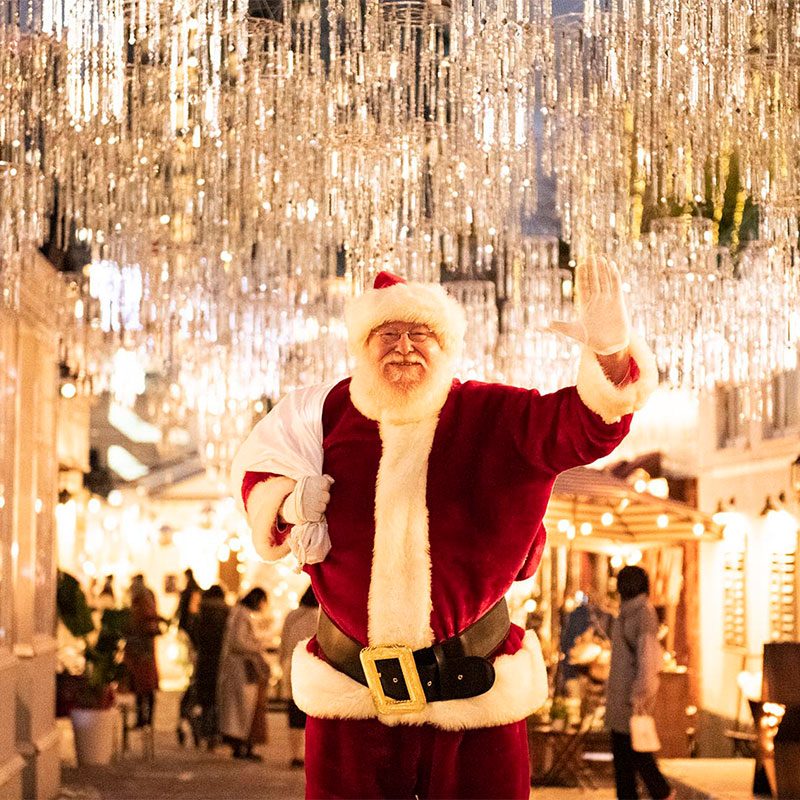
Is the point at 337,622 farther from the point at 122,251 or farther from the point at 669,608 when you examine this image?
the point at 669,608

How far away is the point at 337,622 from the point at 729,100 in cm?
382

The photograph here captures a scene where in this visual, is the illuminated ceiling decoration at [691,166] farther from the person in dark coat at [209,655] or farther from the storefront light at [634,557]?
the person in dark coat at [209,655]

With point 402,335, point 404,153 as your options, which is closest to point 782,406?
point 404,153

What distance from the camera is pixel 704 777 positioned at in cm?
819

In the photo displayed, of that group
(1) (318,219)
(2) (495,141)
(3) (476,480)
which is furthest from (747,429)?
(3) (476,480)

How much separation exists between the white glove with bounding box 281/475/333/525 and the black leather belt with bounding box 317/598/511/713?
0.30 m

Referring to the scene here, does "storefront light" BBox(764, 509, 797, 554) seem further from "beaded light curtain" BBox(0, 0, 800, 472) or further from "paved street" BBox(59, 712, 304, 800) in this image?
"paved street" BBox(59, 712, 304, 800)

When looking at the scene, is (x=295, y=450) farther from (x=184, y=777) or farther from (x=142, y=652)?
(x=142, y=652)

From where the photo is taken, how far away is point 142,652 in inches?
419

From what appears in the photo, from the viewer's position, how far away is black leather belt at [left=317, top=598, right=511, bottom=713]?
10.1ft

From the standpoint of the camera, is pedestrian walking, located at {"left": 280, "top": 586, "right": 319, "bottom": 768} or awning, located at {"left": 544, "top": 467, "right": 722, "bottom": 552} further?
awning, located at {"left": 544, "top": 467, "right": 722, "bottom": 552}

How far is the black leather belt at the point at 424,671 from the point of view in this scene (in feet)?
10.1

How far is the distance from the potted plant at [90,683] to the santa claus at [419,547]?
6.31 meters

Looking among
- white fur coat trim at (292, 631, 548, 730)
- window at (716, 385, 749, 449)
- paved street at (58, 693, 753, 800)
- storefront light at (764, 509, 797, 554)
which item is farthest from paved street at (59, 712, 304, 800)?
white fur coat trim at (292, 631, 548, 730)
